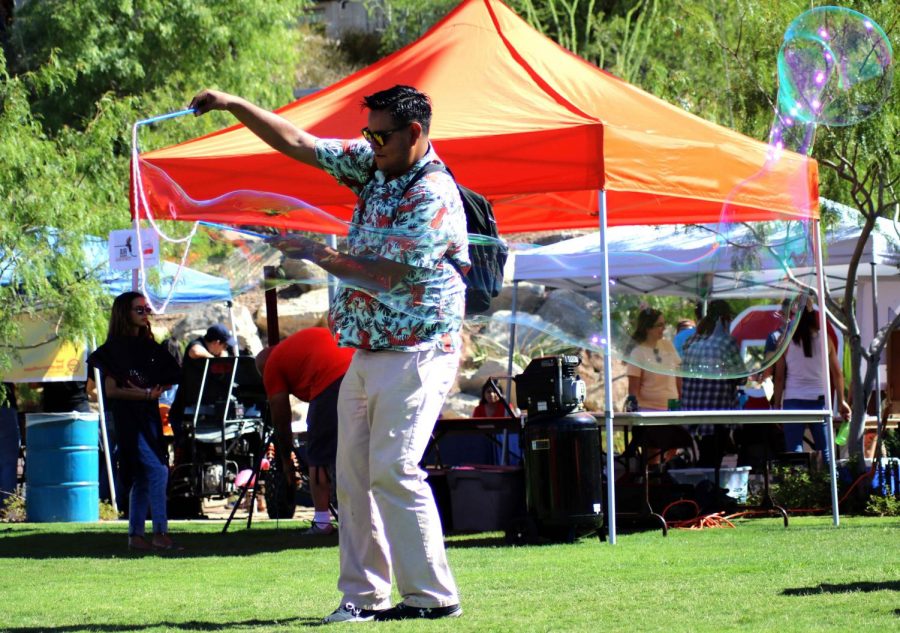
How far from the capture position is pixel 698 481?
1213cm

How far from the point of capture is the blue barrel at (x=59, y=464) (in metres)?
12.3

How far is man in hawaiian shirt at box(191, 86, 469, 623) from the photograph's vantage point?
5.15 m

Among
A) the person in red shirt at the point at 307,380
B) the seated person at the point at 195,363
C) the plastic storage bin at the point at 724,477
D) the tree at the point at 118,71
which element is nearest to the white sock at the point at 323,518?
Answer: the person in red shirt at the point at 307,380

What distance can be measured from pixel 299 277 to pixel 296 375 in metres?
3.79

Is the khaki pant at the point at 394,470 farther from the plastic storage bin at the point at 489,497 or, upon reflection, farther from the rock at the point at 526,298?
the plastic storage bin at the point at 489,497

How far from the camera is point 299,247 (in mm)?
5090

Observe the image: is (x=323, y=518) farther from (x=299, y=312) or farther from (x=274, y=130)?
(x=299, y=312)

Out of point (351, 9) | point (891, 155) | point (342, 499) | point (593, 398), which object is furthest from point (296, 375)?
point (351, 9)

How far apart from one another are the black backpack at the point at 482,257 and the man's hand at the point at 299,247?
0.62m

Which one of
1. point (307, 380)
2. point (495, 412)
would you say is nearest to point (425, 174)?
point (307, 380)

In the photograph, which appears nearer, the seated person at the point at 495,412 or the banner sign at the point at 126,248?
the banner sign at the point at 126,248

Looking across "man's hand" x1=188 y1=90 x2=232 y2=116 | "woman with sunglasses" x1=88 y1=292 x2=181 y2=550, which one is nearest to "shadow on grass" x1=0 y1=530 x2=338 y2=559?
"woman with sunglasses" x1=88 y1=292 x2=181 y2=550

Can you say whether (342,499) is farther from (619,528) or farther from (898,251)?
(898,251)

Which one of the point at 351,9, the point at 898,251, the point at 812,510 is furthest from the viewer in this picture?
the point at 351,9
